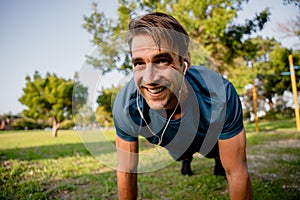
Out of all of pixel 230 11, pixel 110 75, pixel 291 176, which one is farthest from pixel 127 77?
pixel 230 11

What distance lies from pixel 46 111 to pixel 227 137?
1735cm

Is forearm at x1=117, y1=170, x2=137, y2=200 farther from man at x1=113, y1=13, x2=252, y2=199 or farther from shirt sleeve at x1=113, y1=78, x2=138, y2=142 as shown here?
shirt sleeve at x1=113, y1=78, x2=138, y2=142

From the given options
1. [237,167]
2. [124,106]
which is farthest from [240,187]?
[124,106]

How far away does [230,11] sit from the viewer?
8.64 meters

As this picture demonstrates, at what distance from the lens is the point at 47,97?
53.1 ft

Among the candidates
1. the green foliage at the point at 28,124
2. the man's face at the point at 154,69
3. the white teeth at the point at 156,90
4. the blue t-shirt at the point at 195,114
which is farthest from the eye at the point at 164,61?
the green foliage at the point at 28,124

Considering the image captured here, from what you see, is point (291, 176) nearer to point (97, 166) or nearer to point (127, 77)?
point (127, 77)

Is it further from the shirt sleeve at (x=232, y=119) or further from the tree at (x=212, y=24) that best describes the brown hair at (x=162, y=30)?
the tree at (x=212, y=24)

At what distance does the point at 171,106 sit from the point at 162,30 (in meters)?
0.47

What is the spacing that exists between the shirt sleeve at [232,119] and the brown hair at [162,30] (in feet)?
1.26

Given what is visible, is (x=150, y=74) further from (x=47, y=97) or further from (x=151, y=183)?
(x=47, y=97)

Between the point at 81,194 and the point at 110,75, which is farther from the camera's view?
the point at 81,194

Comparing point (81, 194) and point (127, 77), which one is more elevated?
point (127, 77)

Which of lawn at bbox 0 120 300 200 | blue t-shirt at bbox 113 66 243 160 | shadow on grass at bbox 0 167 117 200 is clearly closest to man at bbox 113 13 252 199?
blue t-shirt at bbox 113 66 243 160
